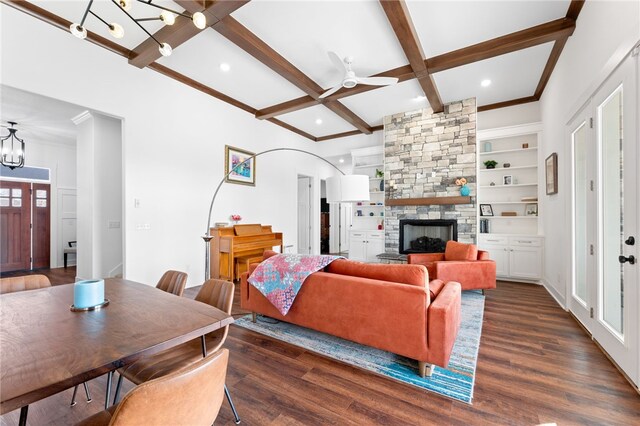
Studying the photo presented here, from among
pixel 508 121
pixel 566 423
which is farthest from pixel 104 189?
pixel 508 121

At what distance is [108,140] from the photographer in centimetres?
439

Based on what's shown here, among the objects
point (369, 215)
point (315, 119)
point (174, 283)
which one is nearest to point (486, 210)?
point (369, 215)

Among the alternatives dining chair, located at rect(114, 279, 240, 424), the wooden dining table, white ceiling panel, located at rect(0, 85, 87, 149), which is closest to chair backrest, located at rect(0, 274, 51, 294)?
the wooden dining table

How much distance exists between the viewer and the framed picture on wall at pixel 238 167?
203 inches

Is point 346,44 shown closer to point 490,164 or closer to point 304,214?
point 490,164

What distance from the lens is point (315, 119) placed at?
6230mm

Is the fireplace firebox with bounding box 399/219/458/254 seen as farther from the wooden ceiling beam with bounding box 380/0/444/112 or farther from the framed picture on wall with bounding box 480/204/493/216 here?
the wooden ceiling beam with bounding box 380/0/444/112

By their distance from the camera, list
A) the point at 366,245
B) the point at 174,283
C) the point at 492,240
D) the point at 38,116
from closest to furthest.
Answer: the point at 174,283 < the point at 38,116 < the point at 492,240 < the point at 366,245

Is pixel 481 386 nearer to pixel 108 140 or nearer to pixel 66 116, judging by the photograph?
pixel 108 140

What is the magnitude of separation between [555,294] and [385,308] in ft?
11.0

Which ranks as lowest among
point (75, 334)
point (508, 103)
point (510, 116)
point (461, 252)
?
point (461, 252)

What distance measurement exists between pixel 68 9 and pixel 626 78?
5059 mm

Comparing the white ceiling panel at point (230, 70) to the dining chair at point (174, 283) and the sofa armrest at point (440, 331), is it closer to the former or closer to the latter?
the dining chair at point (174, 283)

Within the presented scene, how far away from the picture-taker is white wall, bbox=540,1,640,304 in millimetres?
2084
